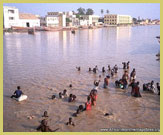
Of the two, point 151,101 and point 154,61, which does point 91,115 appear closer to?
point 151,101

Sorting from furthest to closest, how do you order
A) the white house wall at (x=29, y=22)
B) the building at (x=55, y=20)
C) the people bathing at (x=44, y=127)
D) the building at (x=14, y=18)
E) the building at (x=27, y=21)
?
1. the building at (x=55, y=20)
2. the building at (x=27, y=21)
3. the white house wall at (x=29, y=22)
4. the building at (x=14, y=18)
5. the people bathing at (x=44, y=127)

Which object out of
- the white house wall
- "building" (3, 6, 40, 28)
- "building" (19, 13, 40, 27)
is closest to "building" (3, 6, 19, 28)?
"building" (3, 6, 40, 28)

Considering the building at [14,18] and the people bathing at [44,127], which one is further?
the building at [14,18]

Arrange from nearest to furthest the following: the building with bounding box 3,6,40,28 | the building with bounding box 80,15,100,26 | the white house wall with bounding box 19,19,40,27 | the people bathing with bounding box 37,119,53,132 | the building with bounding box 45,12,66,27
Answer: the people bathing with bounding box 37,119,53,132, the building with bounding box 3,6,40,28, the white house wall with bounding box 19,19,40,27, the building with bounding box 45,12,66,27, the building with bounding box 80,15,100,26

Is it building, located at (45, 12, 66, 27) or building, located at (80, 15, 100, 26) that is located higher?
building, located at (80, 15, 100, 26)

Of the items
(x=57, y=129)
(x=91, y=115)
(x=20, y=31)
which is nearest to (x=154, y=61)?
(x=91, y=115)

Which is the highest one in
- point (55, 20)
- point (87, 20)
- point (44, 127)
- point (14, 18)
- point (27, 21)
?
point (87, 20)

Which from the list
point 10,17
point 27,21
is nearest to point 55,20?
point 27,21

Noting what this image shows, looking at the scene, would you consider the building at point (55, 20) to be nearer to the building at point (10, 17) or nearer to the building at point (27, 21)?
the building at point (27, 21)

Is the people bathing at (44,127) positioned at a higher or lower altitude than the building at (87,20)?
lower

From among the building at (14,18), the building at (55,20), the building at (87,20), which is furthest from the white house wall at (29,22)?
the building at (87,20)

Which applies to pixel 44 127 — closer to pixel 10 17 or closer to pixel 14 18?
pixel 10 17

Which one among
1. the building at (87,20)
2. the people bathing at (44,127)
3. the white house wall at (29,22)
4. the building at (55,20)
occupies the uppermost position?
the building at (87,20)

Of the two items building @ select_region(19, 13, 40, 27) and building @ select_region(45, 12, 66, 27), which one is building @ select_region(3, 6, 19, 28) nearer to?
building @ select_region(19, 13, 40, 27)
